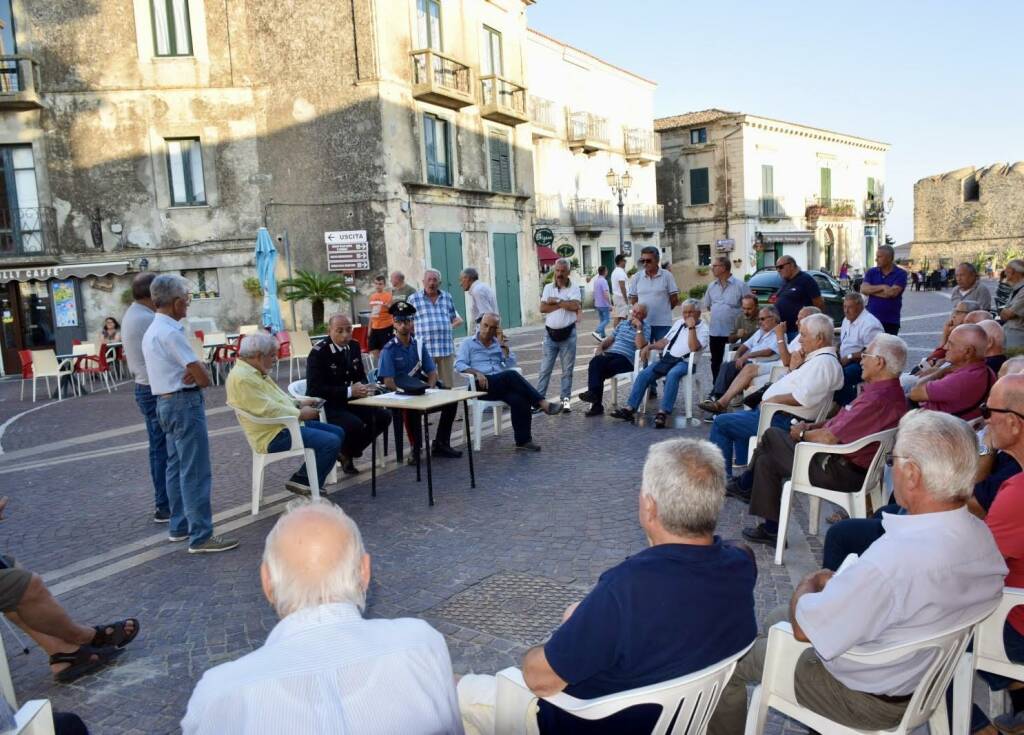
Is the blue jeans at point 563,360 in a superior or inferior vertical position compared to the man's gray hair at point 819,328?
inferior

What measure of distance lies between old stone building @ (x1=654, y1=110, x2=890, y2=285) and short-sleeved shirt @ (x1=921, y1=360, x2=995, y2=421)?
115 feet

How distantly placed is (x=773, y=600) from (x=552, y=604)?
3.77 ft

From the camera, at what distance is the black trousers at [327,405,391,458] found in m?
6.72

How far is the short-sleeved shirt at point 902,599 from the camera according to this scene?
2.22 m

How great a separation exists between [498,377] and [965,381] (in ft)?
13.7

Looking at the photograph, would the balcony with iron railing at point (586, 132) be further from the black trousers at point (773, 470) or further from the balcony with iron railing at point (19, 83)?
the black trousers at point (773, 470)

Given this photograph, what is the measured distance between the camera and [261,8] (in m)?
18.7

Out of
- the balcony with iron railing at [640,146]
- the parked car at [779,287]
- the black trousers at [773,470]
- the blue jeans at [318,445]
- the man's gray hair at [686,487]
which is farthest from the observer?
the balcony with iron railing at [640,146]

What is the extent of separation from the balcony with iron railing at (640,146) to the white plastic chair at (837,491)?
3047cm

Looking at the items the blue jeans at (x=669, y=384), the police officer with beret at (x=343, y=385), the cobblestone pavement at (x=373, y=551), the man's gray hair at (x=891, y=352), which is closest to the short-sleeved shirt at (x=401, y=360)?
the police officer with beret at (x=343, y=385)

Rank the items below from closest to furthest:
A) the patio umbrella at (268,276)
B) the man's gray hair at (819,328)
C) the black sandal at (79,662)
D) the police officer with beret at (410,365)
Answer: the black sandal at (79,662) < the man's gray hair at (819,328) < the police officer with beret at (410,365) < the patio umbrella at (268,276)


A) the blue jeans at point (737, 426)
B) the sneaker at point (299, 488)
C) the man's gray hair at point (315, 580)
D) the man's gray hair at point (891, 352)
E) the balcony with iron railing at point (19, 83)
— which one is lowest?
the sneaker at point (299, 488)

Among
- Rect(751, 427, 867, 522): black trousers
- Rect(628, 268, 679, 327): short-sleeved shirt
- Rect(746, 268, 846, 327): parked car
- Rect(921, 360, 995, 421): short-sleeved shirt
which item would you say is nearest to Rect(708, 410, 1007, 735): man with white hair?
Rect(751, 427, 867, 522): black trousers

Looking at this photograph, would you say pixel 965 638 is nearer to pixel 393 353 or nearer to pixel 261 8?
pixel 393 353
